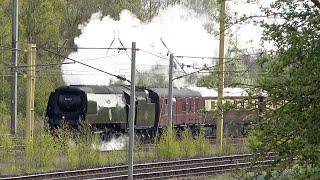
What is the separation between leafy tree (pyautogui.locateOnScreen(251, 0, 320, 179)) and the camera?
8414 millimetres

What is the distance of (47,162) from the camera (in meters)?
22.7

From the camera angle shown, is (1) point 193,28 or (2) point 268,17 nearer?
(2) point 268,17

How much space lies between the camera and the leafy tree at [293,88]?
8.41 metres

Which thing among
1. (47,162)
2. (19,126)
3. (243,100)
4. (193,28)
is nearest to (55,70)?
(19,126)

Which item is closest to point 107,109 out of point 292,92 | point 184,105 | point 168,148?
point 168,148

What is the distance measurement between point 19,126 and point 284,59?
2739 cm

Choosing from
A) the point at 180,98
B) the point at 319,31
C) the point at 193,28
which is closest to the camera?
the point at 319,31

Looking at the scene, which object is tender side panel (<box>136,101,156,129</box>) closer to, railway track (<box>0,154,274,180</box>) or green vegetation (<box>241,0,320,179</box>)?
railway track (<box>0,154,274,180</box>)

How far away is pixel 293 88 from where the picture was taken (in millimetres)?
8562

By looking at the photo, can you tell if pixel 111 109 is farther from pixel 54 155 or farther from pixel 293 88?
pixel 293 88

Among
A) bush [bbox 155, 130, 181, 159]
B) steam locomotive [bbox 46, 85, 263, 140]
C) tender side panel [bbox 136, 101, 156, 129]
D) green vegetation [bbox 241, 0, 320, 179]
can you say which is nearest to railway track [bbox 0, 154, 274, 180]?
bush [bbox 155, 130, 181, 159]

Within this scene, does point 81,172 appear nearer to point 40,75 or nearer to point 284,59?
point 284,59

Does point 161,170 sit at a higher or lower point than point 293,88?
lower

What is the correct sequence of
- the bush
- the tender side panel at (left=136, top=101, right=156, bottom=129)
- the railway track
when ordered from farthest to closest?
the tender side panel at (left=136, top=101, right=156, bottom=129) < the bush < the railway track
